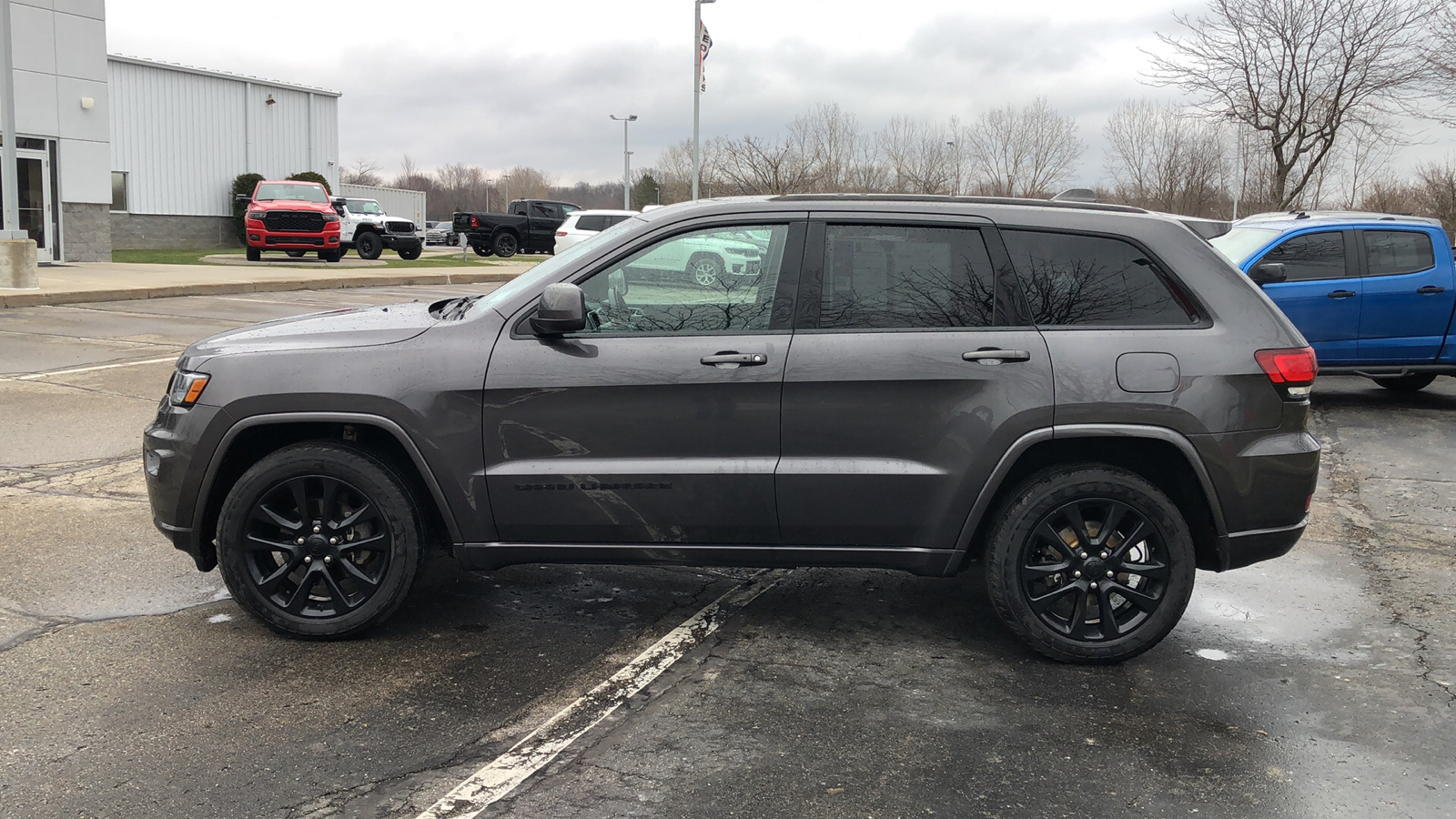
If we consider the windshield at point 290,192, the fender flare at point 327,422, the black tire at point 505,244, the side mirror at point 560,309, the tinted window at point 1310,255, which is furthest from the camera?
the black tire at point 505,244

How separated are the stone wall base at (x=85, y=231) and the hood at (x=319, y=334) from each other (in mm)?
24581

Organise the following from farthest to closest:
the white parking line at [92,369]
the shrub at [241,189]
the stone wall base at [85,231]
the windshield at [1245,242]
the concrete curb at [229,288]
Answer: the shrub at [241,189] < the stone wall base at [85,231] < the concrete curb at [229,288] < the windshield at [1245,242] < the white parking line at [92,369]

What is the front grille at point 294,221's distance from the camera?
29484 millimetres

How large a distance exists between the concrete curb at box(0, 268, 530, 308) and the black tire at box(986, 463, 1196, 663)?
17.1m

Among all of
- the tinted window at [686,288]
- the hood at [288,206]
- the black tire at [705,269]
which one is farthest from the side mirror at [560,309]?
the hood at [288,206]

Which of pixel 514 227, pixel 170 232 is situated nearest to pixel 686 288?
pixel 514 227

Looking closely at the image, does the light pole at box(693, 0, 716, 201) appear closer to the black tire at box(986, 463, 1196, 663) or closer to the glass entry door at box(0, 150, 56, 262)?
the glass entry door at box(0, 150, 56, 262)

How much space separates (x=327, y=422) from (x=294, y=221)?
27.3m

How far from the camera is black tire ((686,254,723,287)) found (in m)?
4.45

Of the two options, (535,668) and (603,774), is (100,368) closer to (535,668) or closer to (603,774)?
(535,668)

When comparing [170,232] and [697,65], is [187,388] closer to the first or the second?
[697,65]

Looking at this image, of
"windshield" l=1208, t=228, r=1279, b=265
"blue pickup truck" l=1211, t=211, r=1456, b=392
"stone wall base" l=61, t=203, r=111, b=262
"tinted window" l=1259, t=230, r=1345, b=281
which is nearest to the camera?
"blue pickup truck" l=1211, t=211, r=1456, b=392

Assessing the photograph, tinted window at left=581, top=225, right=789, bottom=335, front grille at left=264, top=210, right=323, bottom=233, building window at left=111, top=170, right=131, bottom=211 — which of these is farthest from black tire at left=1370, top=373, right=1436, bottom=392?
building window at left=111, top=170, right=131, bottom=211

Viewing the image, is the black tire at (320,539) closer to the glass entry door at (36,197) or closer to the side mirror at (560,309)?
the side mirror at (560,309)
